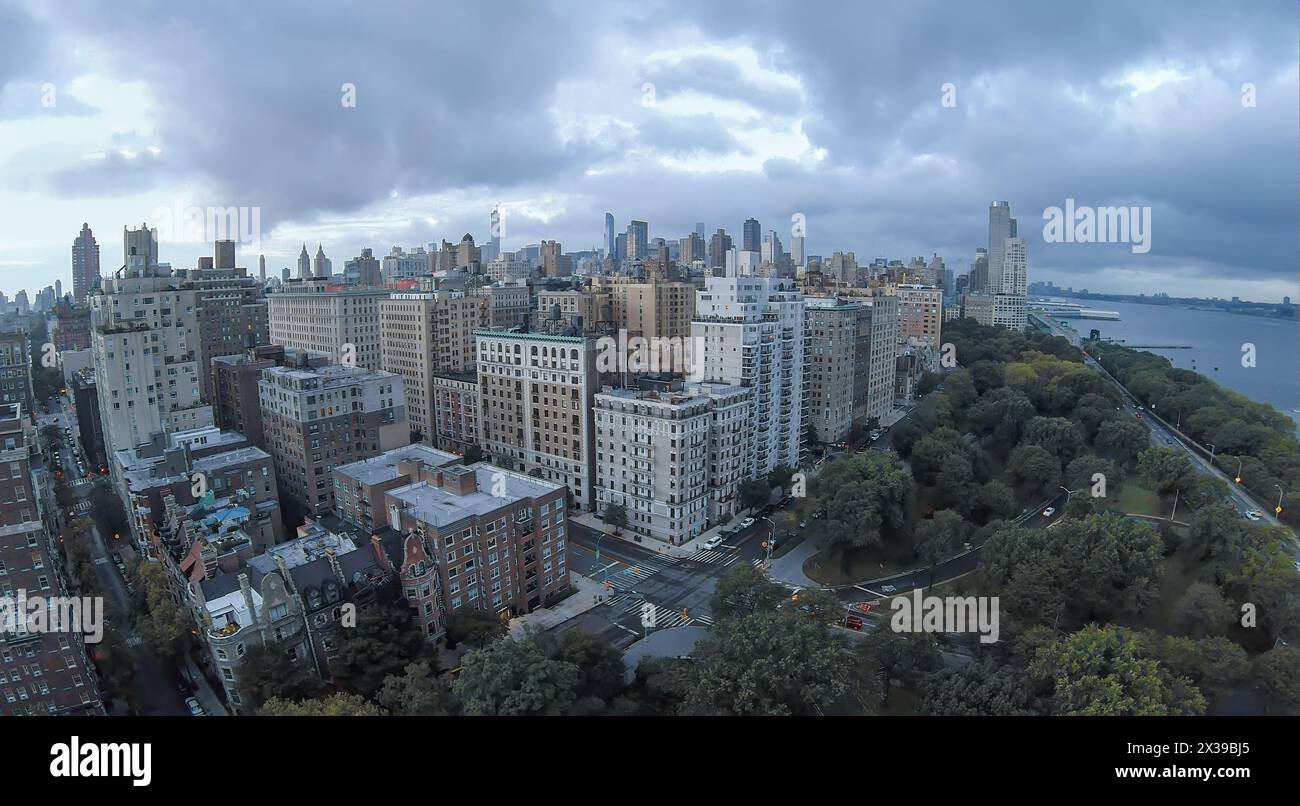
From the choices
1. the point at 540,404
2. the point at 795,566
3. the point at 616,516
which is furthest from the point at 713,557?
the point at 540,404

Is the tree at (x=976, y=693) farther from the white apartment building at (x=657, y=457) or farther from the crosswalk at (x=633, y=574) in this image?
the white apartment building at (x=657, y=457)

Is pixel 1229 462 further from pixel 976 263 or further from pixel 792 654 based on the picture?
pixel 976 263

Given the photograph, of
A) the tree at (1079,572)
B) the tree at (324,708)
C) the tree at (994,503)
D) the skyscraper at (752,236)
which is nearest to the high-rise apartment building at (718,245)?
the skyscraper at (752,236)

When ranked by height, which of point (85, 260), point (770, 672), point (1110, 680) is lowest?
point (1110, 680)

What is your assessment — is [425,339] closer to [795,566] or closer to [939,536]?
[795,566]

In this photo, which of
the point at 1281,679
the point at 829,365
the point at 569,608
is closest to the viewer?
the point at 1281,679

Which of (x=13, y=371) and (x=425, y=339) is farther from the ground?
(x=425, y=339)
